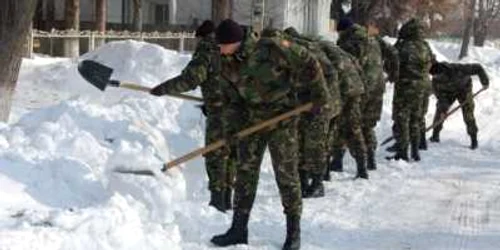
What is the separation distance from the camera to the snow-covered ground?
235 inches

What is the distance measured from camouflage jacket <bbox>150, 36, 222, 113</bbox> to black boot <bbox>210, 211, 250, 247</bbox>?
4.31 ft

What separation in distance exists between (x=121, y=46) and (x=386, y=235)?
12.2m

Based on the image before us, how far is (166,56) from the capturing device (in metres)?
17.2

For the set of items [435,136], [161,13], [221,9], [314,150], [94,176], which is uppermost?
[221,9]

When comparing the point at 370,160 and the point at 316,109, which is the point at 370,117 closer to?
the point at 370,160

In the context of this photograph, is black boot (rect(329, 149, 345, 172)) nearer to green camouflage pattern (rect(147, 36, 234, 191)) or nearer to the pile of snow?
the pile of snow

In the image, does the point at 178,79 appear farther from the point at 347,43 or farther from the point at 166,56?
the point at 166,56

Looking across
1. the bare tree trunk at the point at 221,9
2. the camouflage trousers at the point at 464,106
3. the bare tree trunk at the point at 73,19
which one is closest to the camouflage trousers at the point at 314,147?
the camouflage trousers at the point at 464,106

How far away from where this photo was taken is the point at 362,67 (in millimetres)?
9844

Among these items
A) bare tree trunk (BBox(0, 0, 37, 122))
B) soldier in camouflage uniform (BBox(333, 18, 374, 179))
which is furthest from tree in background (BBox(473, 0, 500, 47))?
bare tree trunk (BBox(0, 0, 37, 122))

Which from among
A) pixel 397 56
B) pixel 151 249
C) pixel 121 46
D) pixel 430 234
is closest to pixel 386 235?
pixel 430 234

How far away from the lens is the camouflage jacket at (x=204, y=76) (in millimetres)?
7117

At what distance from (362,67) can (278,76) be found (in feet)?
13.0

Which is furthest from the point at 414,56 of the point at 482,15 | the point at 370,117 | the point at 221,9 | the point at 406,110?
the point at 482,15
